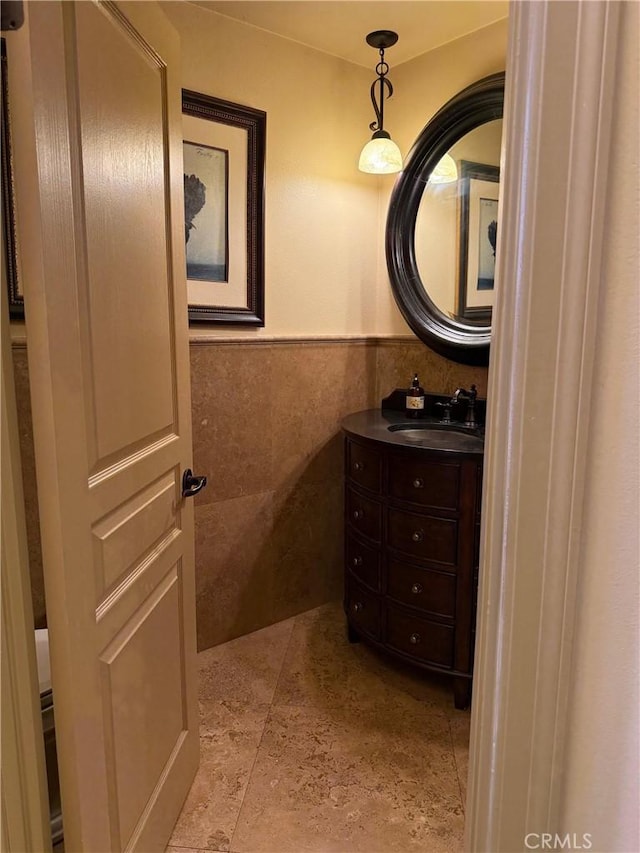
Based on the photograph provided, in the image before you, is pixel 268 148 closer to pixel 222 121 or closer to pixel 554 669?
pixel 222 121

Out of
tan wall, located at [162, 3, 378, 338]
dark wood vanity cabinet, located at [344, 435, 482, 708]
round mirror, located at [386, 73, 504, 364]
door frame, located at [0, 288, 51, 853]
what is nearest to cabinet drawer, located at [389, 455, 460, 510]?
dark wood vanity cabinet, located at [344, 435, 482, 708]

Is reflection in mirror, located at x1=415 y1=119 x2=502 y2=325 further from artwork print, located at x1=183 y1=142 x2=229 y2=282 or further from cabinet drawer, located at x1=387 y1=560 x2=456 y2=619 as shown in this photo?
Result: cabinet drawer, located at x1=387 y1=560 x2=456 y2=619

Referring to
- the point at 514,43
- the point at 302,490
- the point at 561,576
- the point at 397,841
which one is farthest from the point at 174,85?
the point at 397,841

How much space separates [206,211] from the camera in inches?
88.4

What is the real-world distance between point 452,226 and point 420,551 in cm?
137

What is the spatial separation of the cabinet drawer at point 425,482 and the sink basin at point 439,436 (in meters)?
0.07

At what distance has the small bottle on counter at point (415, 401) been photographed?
8.40ft

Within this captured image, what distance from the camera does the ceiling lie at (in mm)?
2129

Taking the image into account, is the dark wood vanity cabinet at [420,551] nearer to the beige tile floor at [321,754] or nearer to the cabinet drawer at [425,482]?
the cabinet drawer at [425,482]

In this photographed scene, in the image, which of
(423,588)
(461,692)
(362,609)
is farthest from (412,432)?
(461,692)

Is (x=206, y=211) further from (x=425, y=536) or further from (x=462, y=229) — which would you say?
(x=425, y=536)

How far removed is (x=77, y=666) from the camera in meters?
1.05

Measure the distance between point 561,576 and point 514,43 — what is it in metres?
0.65

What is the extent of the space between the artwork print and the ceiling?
0.52m
